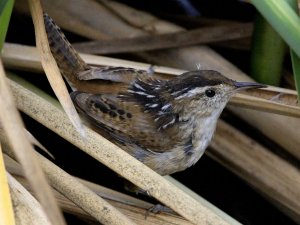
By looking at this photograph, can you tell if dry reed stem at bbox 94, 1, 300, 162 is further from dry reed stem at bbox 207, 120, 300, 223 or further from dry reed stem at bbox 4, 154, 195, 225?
dry reed stem at bbox 4, 154, 195, 225

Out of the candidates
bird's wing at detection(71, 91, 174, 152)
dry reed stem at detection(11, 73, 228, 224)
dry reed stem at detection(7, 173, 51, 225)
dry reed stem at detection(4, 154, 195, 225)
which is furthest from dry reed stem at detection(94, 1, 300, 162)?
dry reed stem at detection(7, 173, 51, 225)

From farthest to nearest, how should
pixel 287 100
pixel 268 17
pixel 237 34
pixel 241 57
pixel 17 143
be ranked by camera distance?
pixel 241 57 < pixel 237 34 < pixel 287 100 < pixel 268 17 < pixel 17 143

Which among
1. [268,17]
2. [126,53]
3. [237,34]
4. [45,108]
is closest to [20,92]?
[45,108]

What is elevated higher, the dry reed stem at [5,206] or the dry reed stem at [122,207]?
the dry reed stem at [5,206]

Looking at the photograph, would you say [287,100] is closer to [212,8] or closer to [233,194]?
[233,194]

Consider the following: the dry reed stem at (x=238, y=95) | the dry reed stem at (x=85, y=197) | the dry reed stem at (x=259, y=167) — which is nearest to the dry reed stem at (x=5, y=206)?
the dry reed stem at (x=85, y=197)

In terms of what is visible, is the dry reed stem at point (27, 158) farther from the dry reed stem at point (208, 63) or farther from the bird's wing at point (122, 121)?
the dry reed stem at point (208, 63)

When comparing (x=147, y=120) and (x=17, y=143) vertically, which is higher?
(x=17, y=143)
